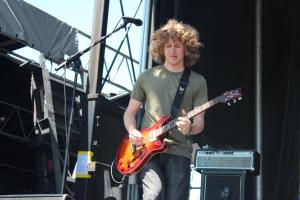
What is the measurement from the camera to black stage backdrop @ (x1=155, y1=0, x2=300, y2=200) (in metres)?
5.11

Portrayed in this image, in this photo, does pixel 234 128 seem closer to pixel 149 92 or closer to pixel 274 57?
pixel 274 57

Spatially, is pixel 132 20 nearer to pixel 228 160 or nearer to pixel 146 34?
pixel 146 34

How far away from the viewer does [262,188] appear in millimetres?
4977

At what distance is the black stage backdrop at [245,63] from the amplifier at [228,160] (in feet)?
4.72

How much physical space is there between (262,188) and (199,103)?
1820 mm

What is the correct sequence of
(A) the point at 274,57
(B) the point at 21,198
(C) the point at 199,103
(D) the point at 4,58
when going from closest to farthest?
(C) the point at 199,103 < (B) the point at 21,198 < (A) the point at 274,57 < (D) the point at 4,58

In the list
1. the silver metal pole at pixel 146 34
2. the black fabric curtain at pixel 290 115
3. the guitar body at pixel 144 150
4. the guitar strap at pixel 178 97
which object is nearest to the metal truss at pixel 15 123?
the silver metal pole at pixel 146 34

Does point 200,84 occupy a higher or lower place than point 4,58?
lower

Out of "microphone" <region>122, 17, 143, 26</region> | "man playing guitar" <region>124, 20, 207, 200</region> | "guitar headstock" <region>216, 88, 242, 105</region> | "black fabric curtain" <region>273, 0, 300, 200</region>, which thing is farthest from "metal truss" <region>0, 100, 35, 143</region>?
"guitar headstock" <region>216, 88, 242, 105</region>

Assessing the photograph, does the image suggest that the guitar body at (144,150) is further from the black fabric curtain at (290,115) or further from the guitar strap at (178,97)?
the black fabric curtain at (290,115)

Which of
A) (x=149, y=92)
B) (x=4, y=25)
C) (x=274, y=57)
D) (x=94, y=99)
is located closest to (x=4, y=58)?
(x=4, y=25)

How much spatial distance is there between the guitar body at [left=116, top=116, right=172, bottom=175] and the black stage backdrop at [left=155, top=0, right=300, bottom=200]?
1.82 metres

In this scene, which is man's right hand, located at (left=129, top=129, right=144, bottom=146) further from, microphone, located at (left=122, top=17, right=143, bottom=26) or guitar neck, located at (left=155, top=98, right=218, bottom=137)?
microphone, located at (left=122, top=17, right=143, bottom=26)

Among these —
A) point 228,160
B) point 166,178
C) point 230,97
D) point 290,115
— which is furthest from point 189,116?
point 290,115
